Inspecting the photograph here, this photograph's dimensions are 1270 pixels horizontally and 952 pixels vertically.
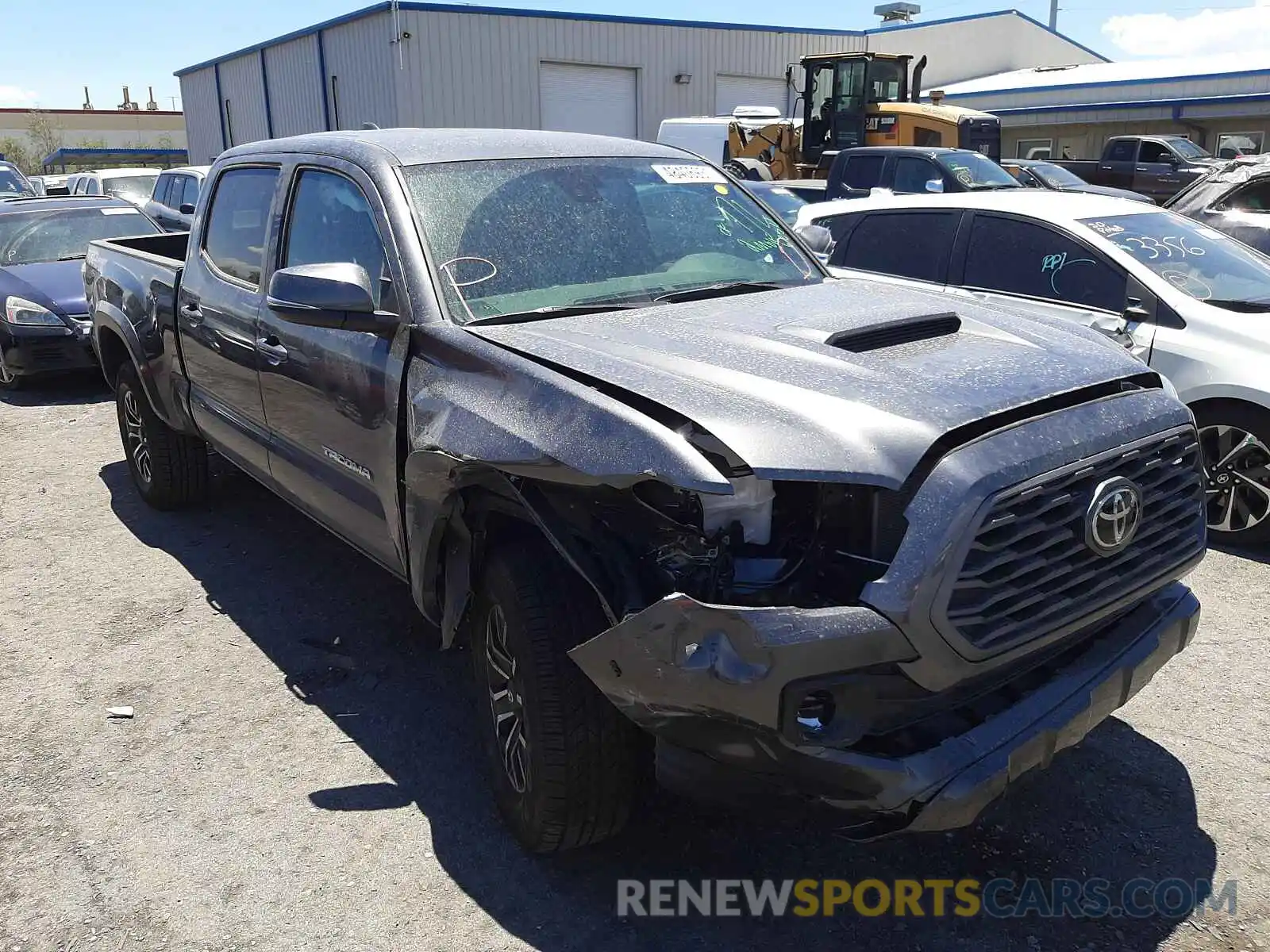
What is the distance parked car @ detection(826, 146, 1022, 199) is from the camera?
1335cm

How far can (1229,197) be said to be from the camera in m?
9.77

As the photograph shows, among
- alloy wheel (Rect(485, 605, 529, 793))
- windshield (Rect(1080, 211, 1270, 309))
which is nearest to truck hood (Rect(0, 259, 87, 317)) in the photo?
alloy wheel (Rect(485, 605, 529, 793))

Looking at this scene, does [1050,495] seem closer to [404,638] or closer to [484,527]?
[484,527]

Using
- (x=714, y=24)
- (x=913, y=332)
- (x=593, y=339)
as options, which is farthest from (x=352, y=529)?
(x=714, y=24)

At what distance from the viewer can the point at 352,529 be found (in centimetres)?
371

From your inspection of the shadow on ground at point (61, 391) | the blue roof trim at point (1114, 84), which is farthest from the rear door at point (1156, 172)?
the shadow on ground at point (61, 391)

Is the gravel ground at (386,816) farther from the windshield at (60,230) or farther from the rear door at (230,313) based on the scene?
the windshield at (60,230)

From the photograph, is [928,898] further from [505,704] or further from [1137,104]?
[1137,104]

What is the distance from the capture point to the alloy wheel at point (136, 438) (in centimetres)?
583

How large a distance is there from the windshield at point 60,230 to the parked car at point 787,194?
6.23 metres

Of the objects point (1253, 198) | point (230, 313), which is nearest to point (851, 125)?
point (1253, 198)

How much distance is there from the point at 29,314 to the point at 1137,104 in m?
27.9

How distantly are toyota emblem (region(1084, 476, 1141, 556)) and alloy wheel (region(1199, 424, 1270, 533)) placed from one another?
9.74 feet

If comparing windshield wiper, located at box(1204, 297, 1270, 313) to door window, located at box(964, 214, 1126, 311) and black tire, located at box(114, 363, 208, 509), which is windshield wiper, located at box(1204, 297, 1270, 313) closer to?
door window, located at box(964, 214, 1126, 311)
